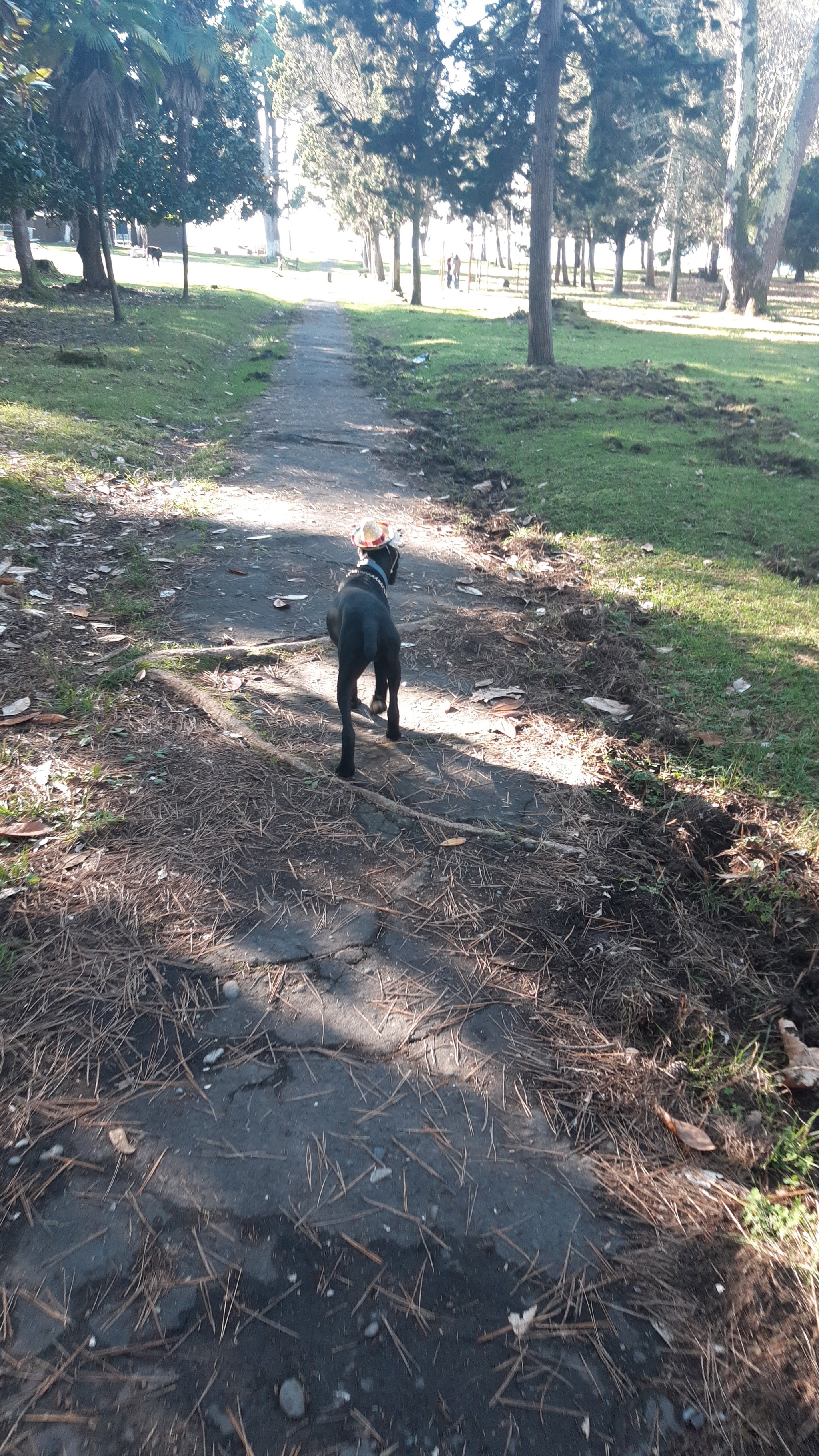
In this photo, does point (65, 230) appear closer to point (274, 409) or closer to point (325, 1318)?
point (274, 409)

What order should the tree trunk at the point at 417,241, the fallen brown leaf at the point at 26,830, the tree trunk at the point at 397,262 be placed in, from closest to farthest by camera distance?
the fallen brown leaf at the point at 26,830, the tree trunk at the point at 417,241, the tree trunk at the point at 397,262

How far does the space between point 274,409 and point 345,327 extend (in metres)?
15.4

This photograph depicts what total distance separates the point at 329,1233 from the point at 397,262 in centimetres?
4232

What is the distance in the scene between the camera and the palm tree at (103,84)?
1744cm

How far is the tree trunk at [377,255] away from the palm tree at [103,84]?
2340cm

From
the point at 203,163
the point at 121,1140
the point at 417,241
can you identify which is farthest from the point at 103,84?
the point at 121,1140

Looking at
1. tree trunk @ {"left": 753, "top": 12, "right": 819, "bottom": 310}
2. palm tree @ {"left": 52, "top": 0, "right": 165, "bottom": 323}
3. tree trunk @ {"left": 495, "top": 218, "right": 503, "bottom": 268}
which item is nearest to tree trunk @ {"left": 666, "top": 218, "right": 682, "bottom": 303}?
tree trunk @ {"left": 753, "top": 12, "right": 819, "bottom": 310}

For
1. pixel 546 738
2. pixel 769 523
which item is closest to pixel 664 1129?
pixel 546 738

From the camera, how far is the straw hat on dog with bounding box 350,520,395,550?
14.1 ft

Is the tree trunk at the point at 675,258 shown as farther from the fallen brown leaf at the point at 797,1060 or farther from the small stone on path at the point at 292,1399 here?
the small stone on path at the point at 292,1399

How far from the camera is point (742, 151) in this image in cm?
2652

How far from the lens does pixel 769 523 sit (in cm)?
830

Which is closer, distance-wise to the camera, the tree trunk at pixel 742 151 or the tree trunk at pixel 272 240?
the tree trunk at pixel 742 151

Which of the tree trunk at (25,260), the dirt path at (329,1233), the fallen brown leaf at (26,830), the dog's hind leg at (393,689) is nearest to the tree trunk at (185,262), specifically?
the tree trunk at (25,260)
